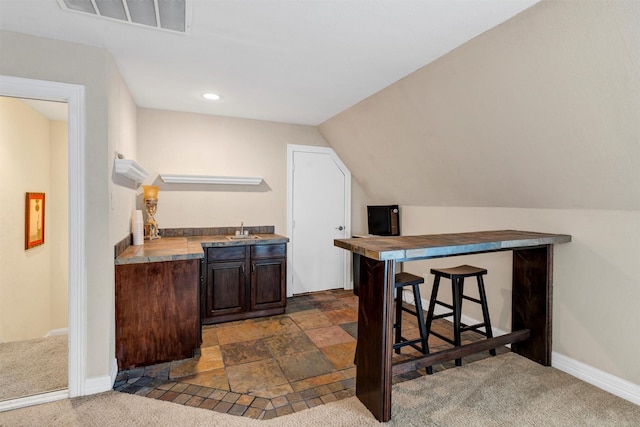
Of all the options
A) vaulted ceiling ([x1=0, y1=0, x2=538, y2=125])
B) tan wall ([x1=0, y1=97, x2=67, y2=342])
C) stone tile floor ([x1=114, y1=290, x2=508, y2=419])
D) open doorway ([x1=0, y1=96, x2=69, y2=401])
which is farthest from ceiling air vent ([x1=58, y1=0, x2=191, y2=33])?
stone tile floor ([x1=114, y1=290, x2=508, y2=419])

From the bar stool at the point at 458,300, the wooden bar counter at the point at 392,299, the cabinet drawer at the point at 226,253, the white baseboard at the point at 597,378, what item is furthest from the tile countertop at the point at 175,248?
the white baseboard at the point at 597,378

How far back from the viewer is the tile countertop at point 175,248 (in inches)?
A: 102

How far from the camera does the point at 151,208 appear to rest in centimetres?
354

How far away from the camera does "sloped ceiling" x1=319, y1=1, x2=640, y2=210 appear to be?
172 cm

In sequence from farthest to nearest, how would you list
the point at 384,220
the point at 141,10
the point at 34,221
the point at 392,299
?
the point at 384,220, the point at 34,221, the point at 392,299, the point at 141,10

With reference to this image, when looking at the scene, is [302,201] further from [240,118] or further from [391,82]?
[391,82]

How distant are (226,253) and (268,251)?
18.7 inches

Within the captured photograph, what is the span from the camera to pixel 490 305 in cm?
321

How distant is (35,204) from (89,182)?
2012 millimetres

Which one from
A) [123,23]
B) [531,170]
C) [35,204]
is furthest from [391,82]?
[35,204]

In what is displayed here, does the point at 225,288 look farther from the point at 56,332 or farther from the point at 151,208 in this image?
the point at 56,332

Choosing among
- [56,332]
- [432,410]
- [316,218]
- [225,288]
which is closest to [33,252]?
[56,332]

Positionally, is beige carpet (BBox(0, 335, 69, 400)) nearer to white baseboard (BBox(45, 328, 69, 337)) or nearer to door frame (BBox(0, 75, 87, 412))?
door frame (BBox(0, 75, 87, 412))

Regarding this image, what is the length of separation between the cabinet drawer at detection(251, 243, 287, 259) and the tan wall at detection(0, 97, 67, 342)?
231cm
